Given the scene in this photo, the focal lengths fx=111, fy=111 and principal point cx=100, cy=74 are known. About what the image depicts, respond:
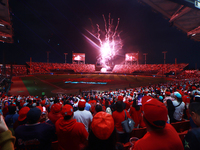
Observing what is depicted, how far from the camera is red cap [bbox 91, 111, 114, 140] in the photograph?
62.7 inches

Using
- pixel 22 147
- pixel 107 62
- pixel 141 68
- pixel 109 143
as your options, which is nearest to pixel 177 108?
pixel 109 143

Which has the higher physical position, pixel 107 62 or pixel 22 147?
pixel 107 62

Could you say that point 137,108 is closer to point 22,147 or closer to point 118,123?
point 118,123

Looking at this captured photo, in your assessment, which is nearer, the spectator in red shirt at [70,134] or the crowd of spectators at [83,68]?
the spectator in red shirt at [70,134]

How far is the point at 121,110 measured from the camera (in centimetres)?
356

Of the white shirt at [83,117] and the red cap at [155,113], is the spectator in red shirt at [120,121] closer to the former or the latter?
the white shirt at [83,117]

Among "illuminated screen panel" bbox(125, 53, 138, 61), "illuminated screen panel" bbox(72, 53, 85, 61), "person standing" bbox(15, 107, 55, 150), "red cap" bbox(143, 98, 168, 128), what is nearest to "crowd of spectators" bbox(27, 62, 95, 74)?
"illuminated screen panel" bbox(72, 53, 85, 61)

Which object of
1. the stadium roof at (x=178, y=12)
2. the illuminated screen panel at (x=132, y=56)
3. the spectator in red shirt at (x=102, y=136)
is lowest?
the spectator in red shirt at (x=102, y=136)

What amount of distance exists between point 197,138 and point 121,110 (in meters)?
2.05

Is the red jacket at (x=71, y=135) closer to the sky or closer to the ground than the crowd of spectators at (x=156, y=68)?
closer to the ground

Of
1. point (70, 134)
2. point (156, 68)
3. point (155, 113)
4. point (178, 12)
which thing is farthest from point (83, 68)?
point (155, 113)

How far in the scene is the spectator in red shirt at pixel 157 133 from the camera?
1.51 meters

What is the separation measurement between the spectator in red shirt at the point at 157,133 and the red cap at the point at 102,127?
46 centimetres

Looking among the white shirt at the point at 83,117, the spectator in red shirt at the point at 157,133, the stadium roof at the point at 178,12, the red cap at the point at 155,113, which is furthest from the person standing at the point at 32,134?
the stadium roof at the point at 178,12
